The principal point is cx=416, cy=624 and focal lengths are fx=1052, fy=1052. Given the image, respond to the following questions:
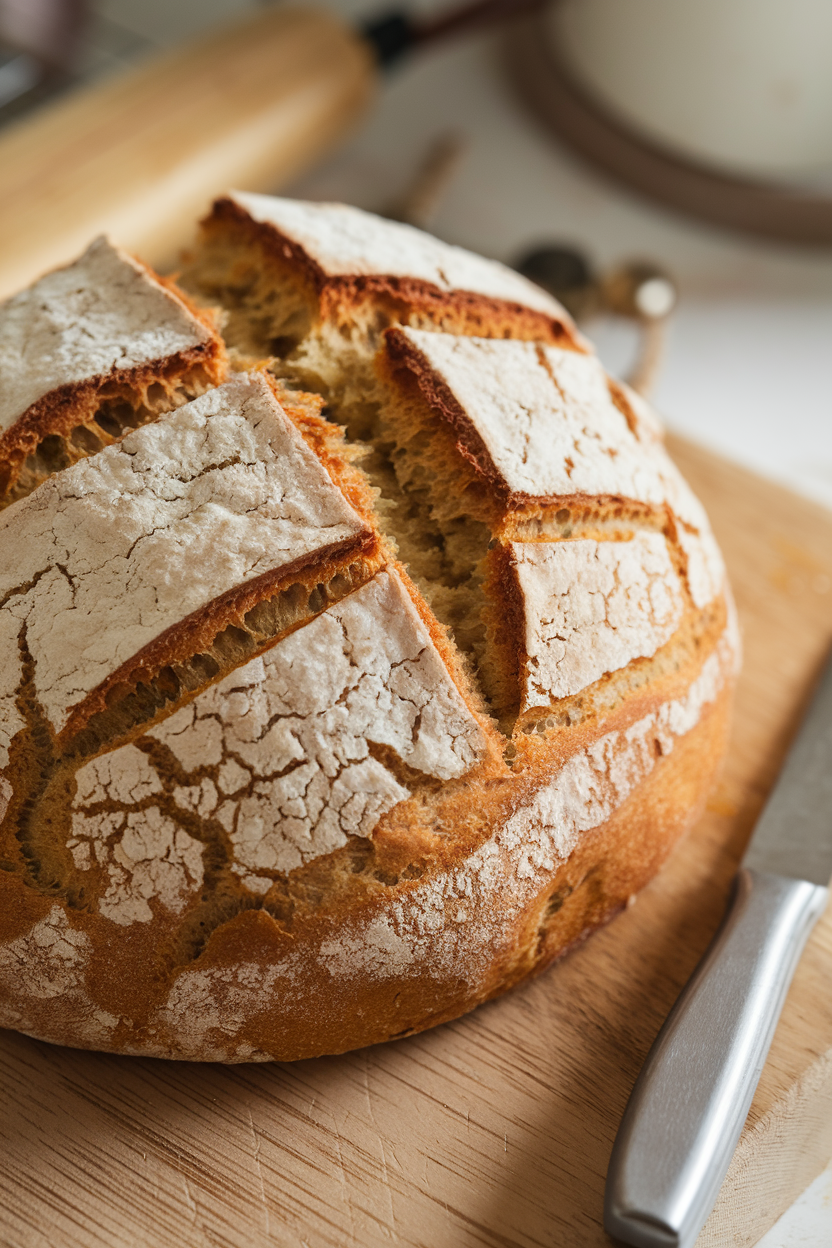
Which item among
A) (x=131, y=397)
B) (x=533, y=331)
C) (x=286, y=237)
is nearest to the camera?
(x=131, y=397)

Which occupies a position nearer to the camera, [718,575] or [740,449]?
[718,575]

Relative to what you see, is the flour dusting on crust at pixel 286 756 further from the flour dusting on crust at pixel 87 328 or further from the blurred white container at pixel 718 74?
the blurred white container at pixel 718 74

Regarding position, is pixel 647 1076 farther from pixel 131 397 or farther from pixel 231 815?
pixel 131 397

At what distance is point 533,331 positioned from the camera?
4.84ft

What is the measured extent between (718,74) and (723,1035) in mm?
2248

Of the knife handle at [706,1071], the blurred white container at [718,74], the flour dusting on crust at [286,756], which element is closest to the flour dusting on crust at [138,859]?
the flour dusting on crust at [286,756]

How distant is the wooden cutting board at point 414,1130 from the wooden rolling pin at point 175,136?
1483mm

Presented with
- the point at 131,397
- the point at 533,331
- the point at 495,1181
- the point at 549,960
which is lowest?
the point at 495,1181

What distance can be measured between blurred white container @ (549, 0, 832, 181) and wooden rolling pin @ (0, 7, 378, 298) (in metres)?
0.60

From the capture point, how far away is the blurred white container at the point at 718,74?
2.39 meters

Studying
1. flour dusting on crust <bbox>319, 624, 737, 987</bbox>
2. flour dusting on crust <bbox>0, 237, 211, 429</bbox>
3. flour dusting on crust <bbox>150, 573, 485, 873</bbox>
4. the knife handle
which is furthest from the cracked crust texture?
the knife handle

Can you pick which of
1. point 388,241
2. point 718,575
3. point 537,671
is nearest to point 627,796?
point 537,671

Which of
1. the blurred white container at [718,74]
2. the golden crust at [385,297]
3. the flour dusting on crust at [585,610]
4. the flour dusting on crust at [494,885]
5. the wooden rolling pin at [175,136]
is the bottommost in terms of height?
the flour dusting on crust at [494,885]

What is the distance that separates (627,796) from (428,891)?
289 millimetres
